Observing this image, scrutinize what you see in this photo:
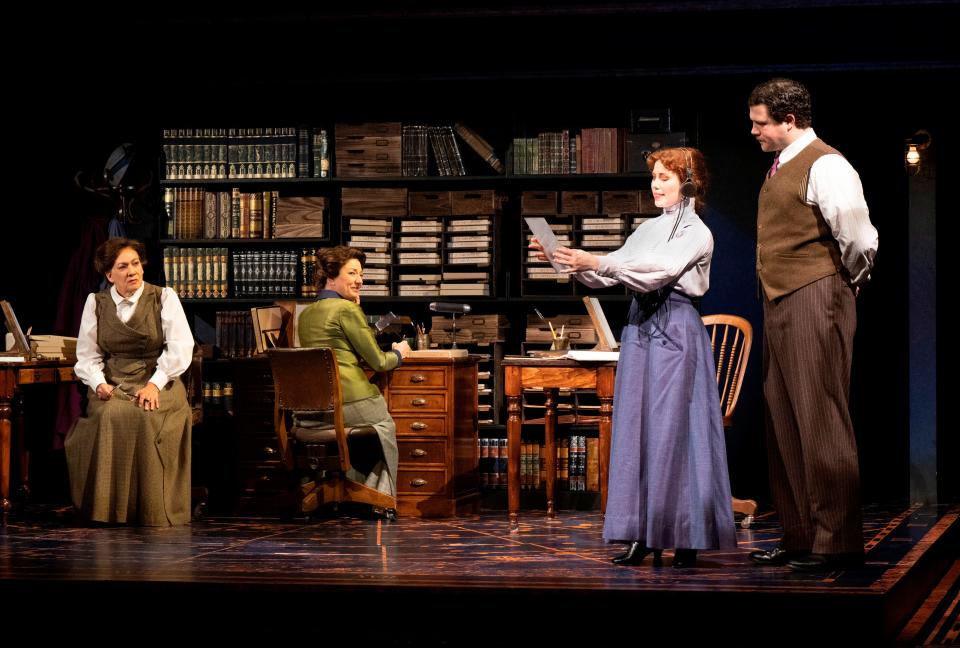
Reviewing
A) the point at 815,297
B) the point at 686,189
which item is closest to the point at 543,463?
the point at 686,189

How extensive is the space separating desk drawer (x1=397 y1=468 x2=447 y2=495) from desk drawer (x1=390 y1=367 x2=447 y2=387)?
1.48 ft

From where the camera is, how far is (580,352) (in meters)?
6.19

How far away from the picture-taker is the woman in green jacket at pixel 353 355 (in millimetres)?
6090

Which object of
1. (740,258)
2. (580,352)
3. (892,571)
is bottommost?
(892,571)

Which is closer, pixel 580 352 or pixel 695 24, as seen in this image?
pixel 580 352

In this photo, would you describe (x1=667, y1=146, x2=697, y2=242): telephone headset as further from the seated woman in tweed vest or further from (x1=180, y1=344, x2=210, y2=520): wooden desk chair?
(x1=180, y1=344, x2=210, y2=520): wooden desk chair

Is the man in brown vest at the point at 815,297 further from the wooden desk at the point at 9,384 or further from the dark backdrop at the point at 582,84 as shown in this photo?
the wooden desk at the point at 9,384

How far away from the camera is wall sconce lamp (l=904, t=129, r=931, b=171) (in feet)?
23.3

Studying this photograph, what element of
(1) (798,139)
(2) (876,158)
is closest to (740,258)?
(2) (876,158)

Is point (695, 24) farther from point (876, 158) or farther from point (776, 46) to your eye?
point (876, 158)

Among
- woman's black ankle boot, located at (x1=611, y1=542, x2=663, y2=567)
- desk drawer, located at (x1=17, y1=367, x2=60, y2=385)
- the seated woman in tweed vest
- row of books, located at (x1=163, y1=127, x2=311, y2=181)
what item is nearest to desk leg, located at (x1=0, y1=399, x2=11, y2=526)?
desk drawer, located at (x1=17, y1=367, x2=60, y2=385)

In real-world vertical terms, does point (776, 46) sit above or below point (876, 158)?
above

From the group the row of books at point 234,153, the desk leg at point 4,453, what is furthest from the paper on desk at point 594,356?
the desk leg at point 4,453

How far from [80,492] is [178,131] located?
2.47 m
